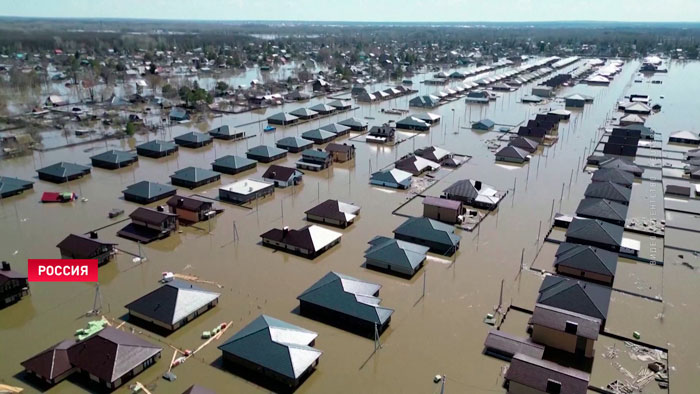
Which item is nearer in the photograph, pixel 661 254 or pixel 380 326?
pixel 380 326

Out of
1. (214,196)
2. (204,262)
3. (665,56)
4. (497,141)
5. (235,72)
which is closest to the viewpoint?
(204,262)

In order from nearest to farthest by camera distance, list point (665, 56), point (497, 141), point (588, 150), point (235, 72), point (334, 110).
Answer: point (588, 150)
point (497, 141)
point (334, 110)
point (235, 72)
point (665, 56)

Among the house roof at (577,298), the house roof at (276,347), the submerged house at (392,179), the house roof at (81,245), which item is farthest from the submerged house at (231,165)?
the house roof at (577,298)

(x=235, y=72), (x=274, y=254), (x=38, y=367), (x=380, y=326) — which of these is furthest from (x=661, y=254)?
(x=235, y=72)

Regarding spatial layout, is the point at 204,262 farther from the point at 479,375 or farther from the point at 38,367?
the point at 479,375

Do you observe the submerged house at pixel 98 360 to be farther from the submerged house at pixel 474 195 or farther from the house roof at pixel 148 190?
the submerged house at pixel 474 195

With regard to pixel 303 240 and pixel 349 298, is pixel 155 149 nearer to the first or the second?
pixel 303 240
